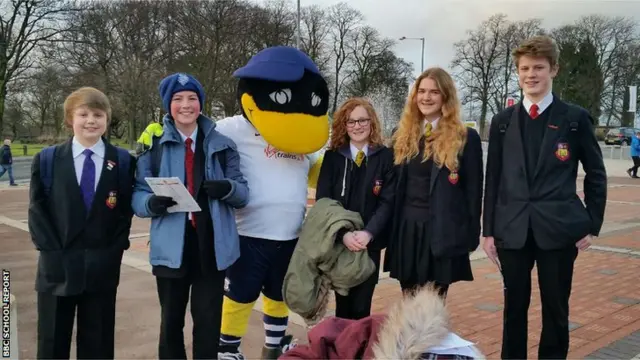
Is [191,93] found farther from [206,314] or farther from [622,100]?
[622,100]

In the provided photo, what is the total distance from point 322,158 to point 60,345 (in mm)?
1966

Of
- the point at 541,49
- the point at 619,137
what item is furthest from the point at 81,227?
the point at 619,137

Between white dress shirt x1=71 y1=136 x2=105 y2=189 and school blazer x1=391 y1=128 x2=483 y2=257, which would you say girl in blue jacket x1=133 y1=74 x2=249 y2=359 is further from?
school blazer x1=391 y1=128 x2=483 y2=257

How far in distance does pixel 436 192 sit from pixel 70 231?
2046mm

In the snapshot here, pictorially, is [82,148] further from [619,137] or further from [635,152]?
[619,137]

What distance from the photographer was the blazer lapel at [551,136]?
3.16 m

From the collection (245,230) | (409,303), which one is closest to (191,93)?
(245,230)

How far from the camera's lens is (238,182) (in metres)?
3.22

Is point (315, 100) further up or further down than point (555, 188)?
further up

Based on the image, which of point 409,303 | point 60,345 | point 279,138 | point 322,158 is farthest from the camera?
point 322,158

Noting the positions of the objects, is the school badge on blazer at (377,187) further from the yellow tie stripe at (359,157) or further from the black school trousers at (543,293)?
the black school trousers at (543,293)

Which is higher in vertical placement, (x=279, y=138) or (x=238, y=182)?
(x=279, y=138)

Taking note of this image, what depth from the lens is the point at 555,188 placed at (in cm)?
315

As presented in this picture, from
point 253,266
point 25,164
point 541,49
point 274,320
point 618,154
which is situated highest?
point 541,49
